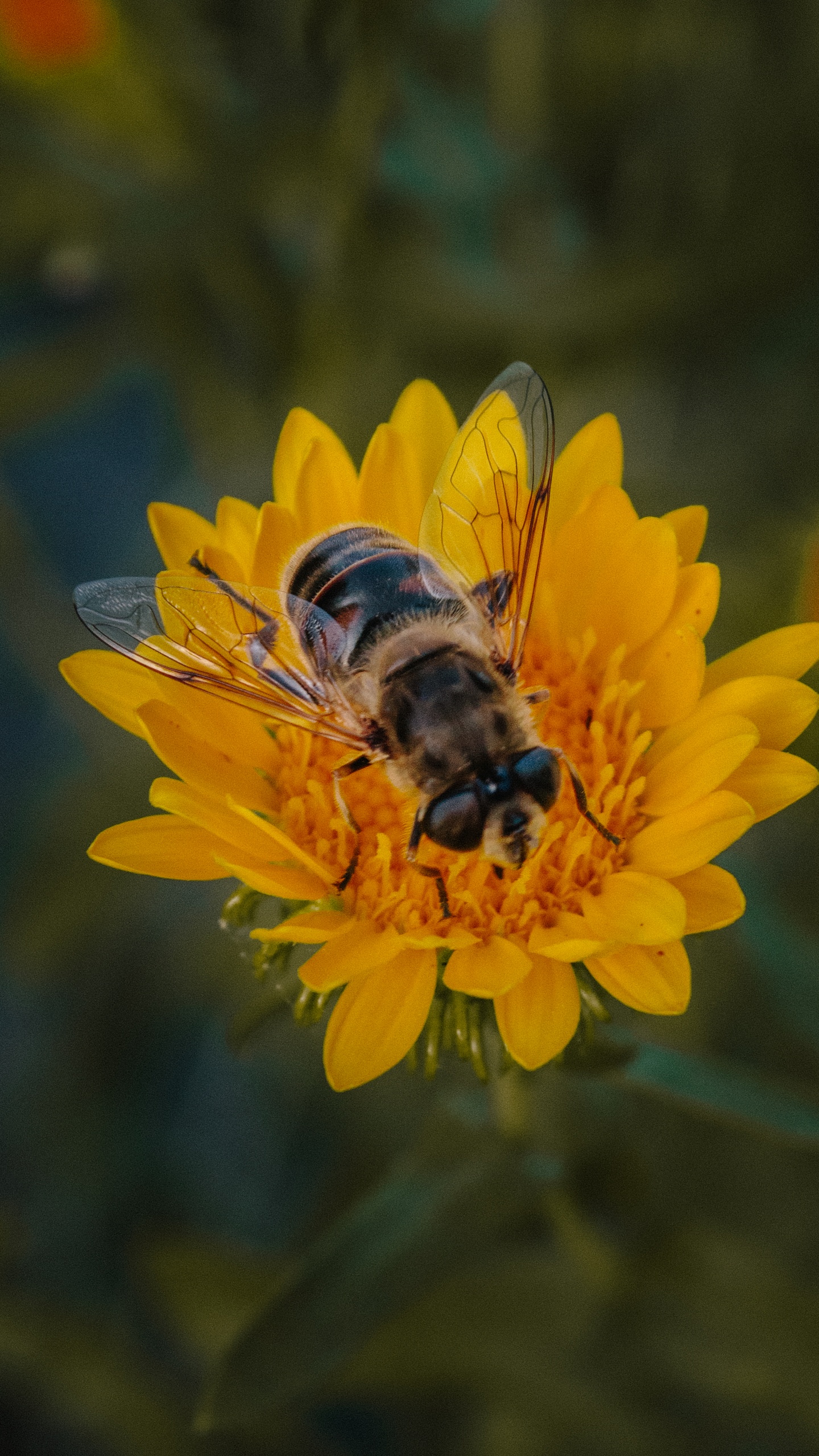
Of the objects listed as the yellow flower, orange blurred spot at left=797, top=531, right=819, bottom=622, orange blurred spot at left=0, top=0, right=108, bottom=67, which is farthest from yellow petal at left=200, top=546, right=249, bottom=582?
orange blurred spot at left=0, top=0, right=108, bottom=67

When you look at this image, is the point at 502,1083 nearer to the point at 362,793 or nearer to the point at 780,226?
the point at 362,793

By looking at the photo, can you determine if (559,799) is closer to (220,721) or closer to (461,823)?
(461,823)

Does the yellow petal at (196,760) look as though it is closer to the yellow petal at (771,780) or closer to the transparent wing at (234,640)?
the transparent wing at (234,640)

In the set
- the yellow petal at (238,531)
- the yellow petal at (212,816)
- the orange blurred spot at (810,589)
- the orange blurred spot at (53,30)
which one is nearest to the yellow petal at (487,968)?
the yellow petal at (212,816)

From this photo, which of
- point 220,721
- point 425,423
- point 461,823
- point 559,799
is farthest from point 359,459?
point 461,823

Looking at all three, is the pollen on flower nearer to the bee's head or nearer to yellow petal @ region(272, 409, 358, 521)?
the bee's head

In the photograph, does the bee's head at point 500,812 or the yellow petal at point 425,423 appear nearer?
the bee's head at point 500,812
